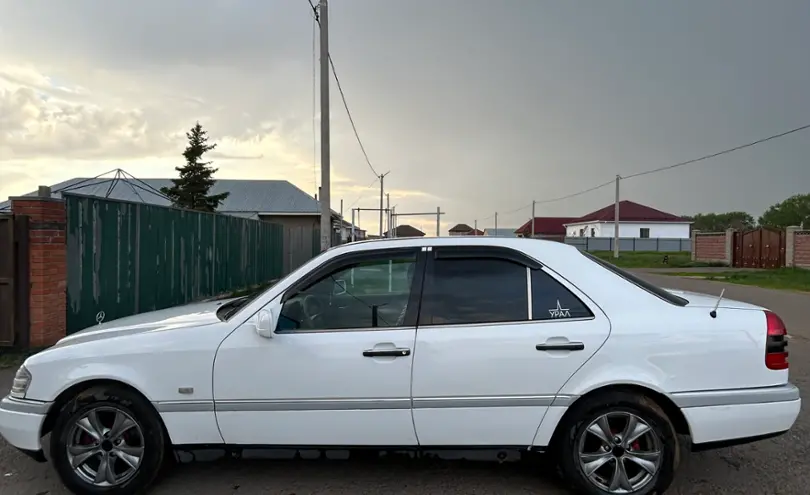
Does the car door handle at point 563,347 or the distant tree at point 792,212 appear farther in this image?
the distant tree at point 792,212

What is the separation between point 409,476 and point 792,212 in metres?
92.8

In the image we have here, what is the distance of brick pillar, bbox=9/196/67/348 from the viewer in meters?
6.83

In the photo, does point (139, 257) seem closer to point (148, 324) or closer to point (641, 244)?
point (148, 324)

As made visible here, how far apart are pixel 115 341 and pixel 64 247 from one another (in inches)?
192

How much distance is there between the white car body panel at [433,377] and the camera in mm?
3148

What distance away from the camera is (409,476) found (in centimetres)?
359

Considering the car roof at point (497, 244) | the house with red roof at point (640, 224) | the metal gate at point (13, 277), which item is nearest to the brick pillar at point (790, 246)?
the car roof at point (497, 244)

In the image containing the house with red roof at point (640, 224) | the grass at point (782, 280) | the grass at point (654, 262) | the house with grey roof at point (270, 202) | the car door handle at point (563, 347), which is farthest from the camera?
the house with red roof at point (640, 224)

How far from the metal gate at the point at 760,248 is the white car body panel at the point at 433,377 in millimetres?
30734

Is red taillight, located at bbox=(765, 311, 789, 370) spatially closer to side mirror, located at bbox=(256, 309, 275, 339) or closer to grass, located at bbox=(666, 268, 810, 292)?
side mirror, located at bbox=(256, 309, 275, 339)

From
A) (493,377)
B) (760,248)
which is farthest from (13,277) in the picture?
(760,248)

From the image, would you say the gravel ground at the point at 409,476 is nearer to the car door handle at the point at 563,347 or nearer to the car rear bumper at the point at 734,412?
the car rear bumper at the point at 734,412

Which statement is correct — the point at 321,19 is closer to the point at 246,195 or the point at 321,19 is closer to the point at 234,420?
the point at 234,420

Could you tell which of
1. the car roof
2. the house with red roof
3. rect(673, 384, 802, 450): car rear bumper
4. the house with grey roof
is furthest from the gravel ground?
the house with red roof
